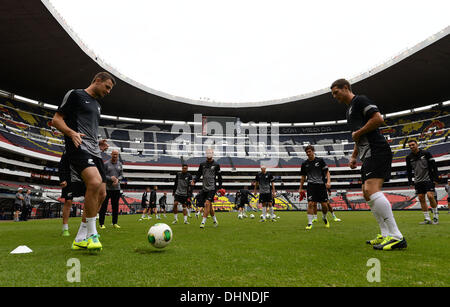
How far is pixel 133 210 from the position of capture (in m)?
28.2

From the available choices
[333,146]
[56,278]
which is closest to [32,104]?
[56,278]

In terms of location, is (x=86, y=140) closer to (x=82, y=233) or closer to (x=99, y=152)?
(x=99, y=152)

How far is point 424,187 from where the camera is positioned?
304 inches

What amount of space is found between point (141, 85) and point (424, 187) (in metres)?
30.9

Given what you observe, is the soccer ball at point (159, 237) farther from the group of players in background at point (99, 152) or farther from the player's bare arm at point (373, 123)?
the player's bare arm at point (373, 123)

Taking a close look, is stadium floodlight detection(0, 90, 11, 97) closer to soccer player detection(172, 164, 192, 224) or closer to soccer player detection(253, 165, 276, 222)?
soccer player detection(172, 164, 192, 224)

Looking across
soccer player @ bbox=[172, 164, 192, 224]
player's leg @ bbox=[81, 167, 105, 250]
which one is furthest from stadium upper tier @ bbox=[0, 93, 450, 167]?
player's leg @ bbox=[81, 167, 105, 250]

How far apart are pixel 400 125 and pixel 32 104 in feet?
169

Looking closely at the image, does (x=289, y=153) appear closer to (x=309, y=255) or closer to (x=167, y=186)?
(x=167, y=186)

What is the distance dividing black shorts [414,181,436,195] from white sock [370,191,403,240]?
549cm

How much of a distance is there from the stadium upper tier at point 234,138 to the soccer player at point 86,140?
106ft

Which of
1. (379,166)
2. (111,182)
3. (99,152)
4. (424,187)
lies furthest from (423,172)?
(111,182)

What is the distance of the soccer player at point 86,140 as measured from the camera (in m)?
3.30

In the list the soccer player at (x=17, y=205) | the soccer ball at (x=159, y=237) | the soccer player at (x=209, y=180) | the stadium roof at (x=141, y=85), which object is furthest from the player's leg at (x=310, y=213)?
the stadium roof at (x=141, y=85)
